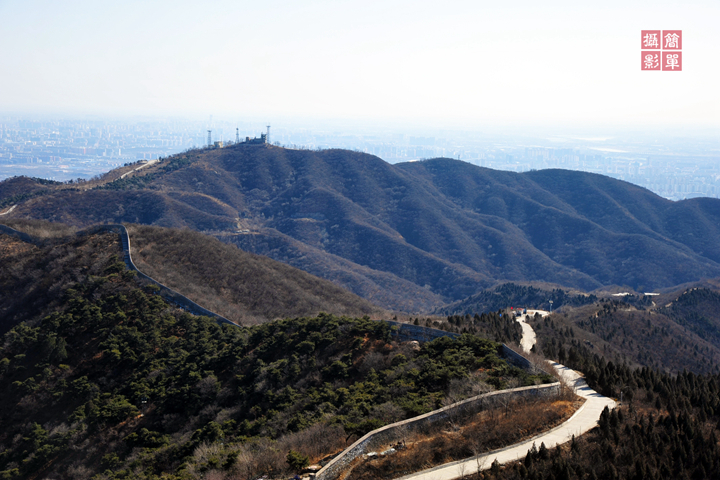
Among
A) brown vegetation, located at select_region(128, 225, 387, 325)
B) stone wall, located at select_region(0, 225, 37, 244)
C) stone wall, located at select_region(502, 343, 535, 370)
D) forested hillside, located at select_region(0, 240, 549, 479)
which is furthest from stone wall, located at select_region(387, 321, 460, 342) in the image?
stone wall, located at select_region(0, 225, 37, 244)

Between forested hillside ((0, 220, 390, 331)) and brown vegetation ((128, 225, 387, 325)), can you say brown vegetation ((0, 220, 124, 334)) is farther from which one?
brown vegetation ((128, 225, 387, 325))

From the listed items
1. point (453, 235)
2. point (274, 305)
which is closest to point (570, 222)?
point (453, 235)

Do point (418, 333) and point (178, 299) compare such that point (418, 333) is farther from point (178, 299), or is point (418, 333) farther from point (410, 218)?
point (410, 218)

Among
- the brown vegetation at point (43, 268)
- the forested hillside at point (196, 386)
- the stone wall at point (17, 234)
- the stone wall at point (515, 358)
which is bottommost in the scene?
the forested hillside at point (196, 386)

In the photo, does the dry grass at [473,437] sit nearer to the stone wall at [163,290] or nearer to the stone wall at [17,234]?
the stone wall at [163,290]

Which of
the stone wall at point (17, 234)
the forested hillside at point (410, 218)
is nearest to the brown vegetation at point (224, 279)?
the stone wall at point (17, 234)

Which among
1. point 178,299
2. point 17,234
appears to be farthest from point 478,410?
point 17,234
